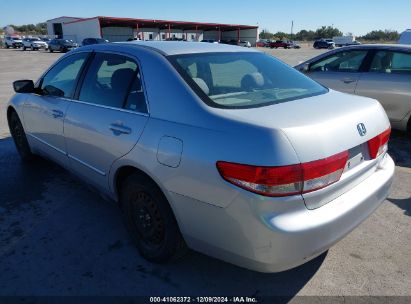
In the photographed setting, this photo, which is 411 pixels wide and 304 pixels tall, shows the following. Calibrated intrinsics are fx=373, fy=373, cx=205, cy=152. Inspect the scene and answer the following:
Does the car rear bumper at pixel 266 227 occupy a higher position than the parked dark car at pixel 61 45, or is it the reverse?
the car rear bumper at pixel 266 227

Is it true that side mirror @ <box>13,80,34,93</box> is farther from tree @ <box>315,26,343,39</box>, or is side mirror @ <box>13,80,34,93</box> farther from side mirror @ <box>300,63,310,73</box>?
tree @ <box>315,26,343,39</box>

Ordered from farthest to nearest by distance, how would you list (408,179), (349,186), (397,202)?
(408,179), (397,202), (349,186)

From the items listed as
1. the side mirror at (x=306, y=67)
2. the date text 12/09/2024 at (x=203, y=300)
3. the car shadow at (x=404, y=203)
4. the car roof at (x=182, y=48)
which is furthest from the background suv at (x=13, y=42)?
the date text 12/09/2024 at (x=203, y=300)

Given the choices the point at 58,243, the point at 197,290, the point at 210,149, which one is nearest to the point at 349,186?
the point at 210,149

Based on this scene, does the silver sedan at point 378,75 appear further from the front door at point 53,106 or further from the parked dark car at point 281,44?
the parked dark car at point 281,44

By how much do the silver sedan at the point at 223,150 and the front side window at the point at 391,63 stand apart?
3272 mm

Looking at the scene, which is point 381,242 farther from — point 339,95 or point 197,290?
point 197,290

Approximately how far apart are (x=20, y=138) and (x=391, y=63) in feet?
18.6

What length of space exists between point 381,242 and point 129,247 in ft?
7.06

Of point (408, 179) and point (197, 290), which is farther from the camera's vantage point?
point (408, 179)

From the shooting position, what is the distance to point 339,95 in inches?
118

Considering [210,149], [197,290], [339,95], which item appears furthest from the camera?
[339,95]

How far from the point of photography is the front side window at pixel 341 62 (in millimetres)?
6215

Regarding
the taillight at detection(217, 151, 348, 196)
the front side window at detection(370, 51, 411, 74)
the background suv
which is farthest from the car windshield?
the background suv
